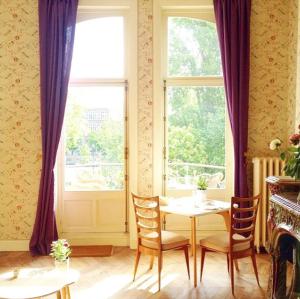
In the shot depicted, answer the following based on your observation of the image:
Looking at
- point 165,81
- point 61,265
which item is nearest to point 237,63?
point 165,81

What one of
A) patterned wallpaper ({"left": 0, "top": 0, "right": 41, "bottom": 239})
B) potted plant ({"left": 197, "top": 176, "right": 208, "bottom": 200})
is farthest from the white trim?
patterned wallpaper ({"left": 0, "top": 0, "right": 41, "bottom": 239})

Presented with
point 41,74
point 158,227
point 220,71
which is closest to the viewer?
point 158,227

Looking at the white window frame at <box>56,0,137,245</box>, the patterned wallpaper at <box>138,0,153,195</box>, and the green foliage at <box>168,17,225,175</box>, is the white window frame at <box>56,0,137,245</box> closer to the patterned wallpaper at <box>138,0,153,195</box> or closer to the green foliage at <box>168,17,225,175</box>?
the patterned wallpaper at <box>138,0,153,195</box>

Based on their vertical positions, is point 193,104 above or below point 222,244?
above

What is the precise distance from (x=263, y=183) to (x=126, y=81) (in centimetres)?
215

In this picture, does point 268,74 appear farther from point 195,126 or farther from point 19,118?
point 19,118

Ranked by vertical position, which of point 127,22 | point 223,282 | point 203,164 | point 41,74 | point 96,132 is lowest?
point 223,282

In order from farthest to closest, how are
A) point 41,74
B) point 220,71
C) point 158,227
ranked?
point 220,71 < point 41,74 < point 158,227

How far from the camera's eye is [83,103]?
500cm

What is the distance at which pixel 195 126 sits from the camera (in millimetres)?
5000

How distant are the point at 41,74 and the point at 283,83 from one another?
9.89ft

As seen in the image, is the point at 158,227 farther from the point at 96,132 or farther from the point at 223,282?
the point at 96,132

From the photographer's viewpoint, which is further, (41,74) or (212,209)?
(41,74)

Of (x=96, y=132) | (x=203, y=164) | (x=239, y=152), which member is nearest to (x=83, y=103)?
(x=96, y=132)
